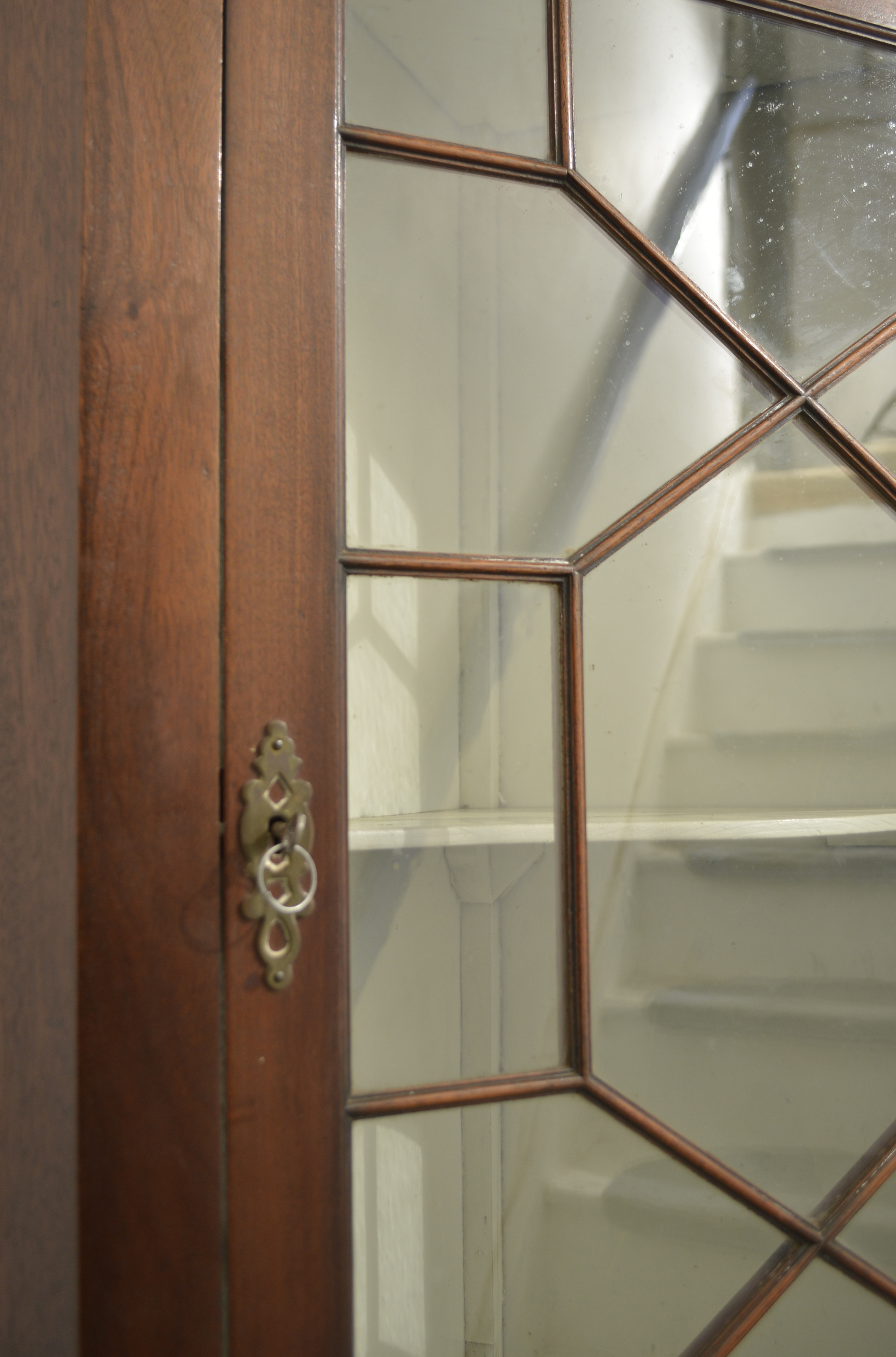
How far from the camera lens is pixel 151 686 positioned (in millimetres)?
576

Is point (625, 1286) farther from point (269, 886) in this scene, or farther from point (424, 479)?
point (424, 479)

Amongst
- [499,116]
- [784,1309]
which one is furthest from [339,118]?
[784,1309]

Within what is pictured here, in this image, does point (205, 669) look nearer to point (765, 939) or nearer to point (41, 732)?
point (41, 732)

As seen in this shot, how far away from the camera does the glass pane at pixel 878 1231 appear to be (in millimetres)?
737

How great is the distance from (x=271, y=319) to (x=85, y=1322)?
0.65m

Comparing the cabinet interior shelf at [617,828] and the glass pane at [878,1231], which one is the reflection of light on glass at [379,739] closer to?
the cabinet interior shelf at [617,828]

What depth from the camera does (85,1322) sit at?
0.55 m

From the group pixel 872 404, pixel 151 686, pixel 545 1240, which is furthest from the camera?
pixel 872 404

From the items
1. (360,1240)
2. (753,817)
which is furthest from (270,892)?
(753,817)

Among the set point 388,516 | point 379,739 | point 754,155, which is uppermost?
point 754,155

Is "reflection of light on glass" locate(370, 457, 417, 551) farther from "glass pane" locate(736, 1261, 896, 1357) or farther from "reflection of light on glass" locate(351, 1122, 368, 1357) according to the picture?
"glass pane" locate(736, 1261, 896, 1357)

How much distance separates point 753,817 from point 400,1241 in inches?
16.3

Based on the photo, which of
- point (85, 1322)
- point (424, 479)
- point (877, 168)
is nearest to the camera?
point (85, 1322)

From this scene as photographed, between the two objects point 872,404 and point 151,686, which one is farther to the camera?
point 872,404
